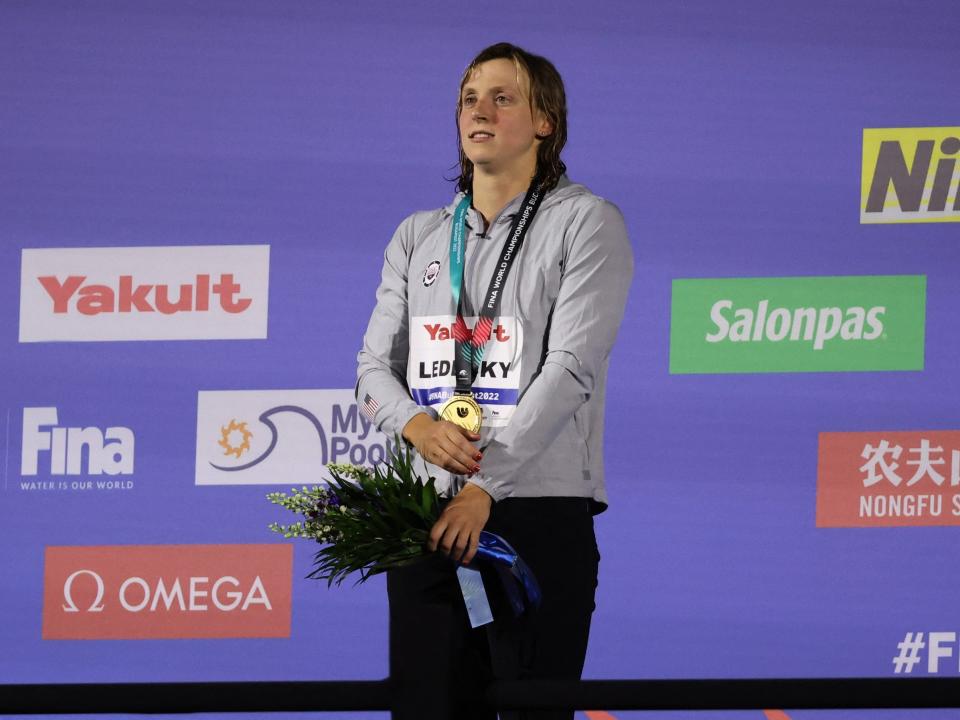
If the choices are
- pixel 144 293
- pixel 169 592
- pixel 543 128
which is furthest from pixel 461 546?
pixel 144 293

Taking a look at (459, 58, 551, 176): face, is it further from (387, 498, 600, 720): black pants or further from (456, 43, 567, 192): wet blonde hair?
(387, 498, 600, 720): black pants

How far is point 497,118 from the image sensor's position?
2180 mm

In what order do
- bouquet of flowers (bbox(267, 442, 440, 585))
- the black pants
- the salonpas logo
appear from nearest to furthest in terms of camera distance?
bouquet of flowers (bbox(267, 442, 440, 585))
the black pants
the salonpas logo

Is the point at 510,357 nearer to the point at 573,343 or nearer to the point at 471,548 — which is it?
the point at 573,343

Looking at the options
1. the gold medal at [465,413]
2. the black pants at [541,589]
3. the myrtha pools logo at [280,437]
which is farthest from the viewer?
the myrtha pools logo at [280,437]

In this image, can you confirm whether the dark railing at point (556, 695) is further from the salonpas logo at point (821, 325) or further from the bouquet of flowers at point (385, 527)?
the salonpas logo at point (821, 325)

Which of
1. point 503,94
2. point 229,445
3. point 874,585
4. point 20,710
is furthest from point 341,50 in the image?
point 20,710

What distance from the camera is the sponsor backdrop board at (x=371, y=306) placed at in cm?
349

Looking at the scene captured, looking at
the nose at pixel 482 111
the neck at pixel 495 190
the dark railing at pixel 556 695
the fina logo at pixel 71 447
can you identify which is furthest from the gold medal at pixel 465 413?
the fina logo at pixel 71 447

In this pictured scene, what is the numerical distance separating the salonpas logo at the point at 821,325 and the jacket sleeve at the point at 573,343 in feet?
4.78

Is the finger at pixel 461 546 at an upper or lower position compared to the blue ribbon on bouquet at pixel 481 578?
upper

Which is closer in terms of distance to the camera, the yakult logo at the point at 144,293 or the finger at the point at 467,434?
the finger at the point at 467,434

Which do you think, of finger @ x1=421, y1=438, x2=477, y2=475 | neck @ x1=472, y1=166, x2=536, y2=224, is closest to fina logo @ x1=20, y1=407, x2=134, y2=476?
neck @ x1=472, y1=166, x2=536, y2=224

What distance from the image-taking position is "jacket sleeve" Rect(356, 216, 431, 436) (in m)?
2.08
